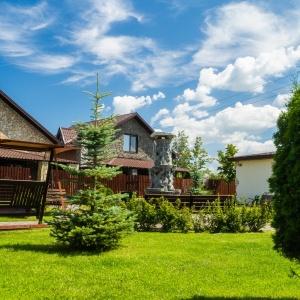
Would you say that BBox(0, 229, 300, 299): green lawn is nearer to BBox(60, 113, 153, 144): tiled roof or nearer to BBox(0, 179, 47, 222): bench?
BBox(0, 179, 47, 222): bench

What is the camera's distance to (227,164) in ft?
155

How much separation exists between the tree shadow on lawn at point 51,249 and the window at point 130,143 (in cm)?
3194

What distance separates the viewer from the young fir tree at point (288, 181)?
4.99 m

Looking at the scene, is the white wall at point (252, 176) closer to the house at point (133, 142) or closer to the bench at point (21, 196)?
the house at point (133, 142)

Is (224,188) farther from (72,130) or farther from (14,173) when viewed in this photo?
(72,130)

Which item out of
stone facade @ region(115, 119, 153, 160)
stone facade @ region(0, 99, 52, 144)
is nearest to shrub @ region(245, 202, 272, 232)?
stone facade @ region(0, 99, 52, 144)

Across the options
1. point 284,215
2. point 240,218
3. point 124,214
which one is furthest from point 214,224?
point 284,215

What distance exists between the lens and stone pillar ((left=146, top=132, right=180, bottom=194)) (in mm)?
19938

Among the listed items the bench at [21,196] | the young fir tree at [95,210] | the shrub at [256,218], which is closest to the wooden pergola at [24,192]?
the bench at [21,196]

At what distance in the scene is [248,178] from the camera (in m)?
34.8

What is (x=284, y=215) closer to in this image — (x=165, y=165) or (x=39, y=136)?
(x=165, y=165)

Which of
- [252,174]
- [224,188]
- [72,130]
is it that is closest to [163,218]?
[224,188]

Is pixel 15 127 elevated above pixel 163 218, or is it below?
above

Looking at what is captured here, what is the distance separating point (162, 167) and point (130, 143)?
854 inches
